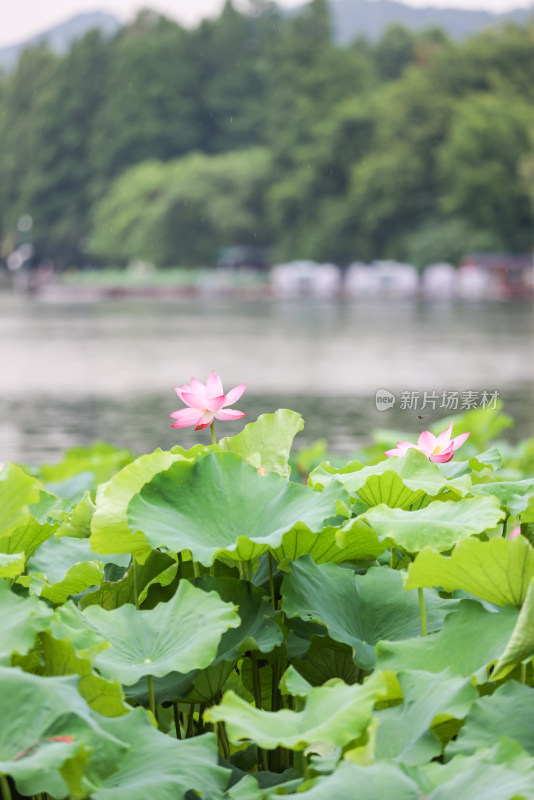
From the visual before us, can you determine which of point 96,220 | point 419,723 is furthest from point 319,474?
point 96,220

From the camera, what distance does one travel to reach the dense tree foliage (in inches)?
1948

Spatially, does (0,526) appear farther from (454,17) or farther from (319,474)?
(454,17)

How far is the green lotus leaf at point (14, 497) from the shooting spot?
2.84ft

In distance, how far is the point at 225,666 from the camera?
834mm

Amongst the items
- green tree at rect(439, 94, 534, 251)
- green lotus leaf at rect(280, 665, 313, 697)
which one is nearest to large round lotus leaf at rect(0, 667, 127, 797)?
green lotus leaf at rect(280, 665, 313, 697)

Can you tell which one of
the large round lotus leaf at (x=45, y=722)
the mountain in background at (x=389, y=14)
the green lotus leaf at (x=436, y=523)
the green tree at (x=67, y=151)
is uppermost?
the mountain in background at (x=389, y=14)

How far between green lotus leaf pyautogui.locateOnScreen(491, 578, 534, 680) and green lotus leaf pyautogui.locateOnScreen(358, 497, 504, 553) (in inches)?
4.4

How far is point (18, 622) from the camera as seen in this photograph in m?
0.74

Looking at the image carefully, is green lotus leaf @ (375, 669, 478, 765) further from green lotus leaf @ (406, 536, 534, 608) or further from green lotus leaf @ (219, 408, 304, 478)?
green lotus leaf @ (219, 408, 304, 478)

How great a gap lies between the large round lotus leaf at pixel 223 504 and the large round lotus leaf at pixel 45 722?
20 centimetres

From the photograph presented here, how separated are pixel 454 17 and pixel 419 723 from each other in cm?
14103

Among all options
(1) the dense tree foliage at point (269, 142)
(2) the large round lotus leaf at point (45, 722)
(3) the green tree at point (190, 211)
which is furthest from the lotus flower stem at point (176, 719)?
(3) the green tree at point (190, 211)

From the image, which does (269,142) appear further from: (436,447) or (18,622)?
(18,622)

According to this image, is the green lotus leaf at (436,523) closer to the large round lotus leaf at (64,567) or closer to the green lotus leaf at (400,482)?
the green lotus leaf at (400,482)
